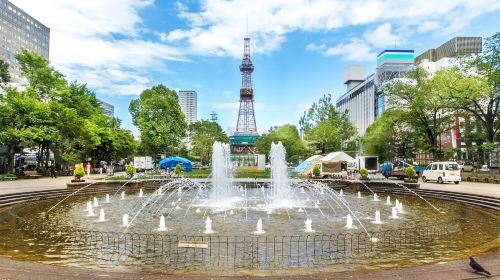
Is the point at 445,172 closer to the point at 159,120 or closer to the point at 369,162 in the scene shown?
the point at 369,162

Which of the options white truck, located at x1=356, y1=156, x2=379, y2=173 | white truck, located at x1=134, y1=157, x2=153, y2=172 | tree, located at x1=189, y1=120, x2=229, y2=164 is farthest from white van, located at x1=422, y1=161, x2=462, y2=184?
tree, located at x1=189, y1=120, x2=229, y2=164

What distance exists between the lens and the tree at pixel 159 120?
5931 centimetres

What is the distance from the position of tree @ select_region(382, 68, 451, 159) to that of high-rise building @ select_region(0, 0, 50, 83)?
326 ft

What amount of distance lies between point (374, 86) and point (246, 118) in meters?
45.0

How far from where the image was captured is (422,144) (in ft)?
190

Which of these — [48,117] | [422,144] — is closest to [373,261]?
[48,117]

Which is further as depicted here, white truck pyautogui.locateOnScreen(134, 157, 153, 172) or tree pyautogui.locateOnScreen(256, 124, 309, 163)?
tree pyautogui.locateOnScreen(256, 124, 309, 163)

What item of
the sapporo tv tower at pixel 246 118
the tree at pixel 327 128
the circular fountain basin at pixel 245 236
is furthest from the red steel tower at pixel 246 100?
the circular fountain basin at pixel 245 236

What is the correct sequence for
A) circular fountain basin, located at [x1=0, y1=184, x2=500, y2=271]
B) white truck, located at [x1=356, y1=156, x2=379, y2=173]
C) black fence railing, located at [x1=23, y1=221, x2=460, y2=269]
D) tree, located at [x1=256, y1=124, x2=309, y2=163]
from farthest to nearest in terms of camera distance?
tree, located at [x1=256, y1=124, x2=309, y2=163] → white truck, located at [x1=356, y1=156, x2=379, y2=173] → circular fountain basin, located at [x1=0, y1=184, x2=500, y2=271] → black fence railing, located at [x1=23, y1=221, x2=460, y2=269]

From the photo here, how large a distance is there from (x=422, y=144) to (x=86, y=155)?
1911 inches

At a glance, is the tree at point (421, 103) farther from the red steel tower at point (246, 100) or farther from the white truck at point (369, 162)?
the red steel tower at point (246, 100)

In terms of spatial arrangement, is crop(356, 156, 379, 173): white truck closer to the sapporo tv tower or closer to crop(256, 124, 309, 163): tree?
crop(256, 124, 309, 163): tree

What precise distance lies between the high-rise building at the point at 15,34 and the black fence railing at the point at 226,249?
112 m

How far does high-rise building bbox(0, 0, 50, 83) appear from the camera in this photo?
4569 inches
